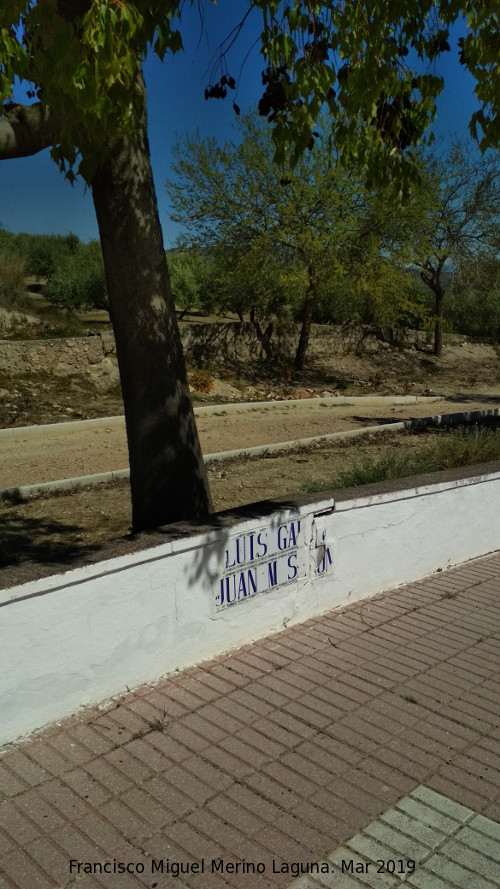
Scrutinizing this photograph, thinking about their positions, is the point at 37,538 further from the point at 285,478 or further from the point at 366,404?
the point at 366,404

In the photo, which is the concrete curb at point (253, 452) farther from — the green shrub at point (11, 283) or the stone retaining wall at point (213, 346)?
the green shrub at point (11, 283)

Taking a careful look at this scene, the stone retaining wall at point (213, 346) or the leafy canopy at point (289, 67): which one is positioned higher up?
the leafy canopy at point (289, 67)

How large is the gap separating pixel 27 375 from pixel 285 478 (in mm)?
8692

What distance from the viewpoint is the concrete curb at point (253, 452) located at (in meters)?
9.17

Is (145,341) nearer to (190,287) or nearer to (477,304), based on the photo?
(190,287)

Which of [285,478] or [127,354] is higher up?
[127,354]

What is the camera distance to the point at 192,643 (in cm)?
425

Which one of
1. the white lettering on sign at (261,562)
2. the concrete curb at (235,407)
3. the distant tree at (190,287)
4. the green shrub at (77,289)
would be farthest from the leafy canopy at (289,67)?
the distant tree at (190,287)

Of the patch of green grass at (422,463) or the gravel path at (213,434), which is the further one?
the gravel path at (213,434)

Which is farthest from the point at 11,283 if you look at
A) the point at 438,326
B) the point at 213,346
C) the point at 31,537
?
the point at 31,537

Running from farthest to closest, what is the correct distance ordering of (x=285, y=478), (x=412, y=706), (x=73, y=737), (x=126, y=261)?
(x=285, y=478) < (x=126, y=261) < (x=412, y=706) < (x=73, y=737)

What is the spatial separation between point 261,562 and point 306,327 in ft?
59.6

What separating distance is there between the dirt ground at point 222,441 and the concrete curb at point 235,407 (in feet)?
0.65

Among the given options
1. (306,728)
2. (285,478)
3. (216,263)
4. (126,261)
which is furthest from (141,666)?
(216,263)
